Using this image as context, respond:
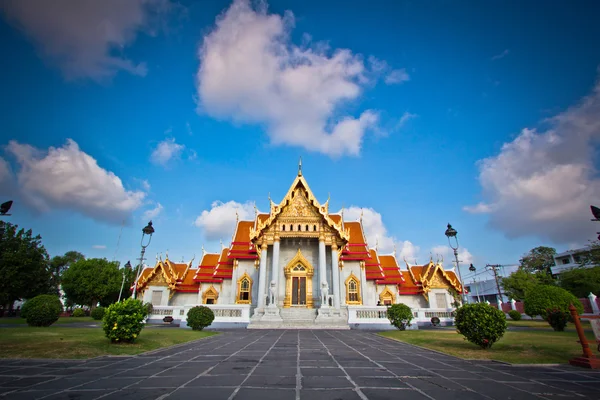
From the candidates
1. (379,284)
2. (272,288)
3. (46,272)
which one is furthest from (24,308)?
(379,284)

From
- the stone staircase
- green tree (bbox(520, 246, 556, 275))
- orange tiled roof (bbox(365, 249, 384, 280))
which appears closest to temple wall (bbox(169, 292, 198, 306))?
the stone staircase

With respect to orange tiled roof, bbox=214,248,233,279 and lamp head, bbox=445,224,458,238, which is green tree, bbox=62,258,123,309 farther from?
lamp head, bbox=445,224,458,238

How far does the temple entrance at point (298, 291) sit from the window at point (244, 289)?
173 inches

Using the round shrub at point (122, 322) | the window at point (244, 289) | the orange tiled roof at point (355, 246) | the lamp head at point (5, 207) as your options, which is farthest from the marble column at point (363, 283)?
the lamp head at point (5, 207)

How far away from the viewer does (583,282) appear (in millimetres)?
34781

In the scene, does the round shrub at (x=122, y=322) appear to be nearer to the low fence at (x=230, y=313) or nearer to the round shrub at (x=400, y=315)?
the low fence at (x=230, y=313)

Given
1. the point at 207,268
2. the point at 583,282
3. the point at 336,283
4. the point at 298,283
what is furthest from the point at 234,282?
the point at 583,282

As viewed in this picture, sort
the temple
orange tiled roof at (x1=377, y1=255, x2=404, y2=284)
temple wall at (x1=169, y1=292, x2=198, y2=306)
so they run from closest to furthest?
the temple → orange tiled roof at (x1=377, y1=255, x2=404, y2=284) → temple wall at (x1=169, y1=292, x2=198, y2=306)

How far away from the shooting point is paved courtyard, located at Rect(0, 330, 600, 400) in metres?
4.45

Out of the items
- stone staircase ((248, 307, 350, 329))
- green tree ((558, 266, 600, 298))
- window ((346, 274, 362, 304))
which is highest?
green tree ((558, 266, 600, 298))

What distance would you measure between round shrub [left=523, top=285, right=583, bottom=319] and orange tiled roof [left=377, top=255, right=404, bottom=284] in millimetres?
11921

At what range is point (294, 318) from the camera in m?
22.5

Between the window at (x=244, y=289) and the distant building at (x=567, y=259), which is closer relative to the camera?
the window at (x=244, y=289)

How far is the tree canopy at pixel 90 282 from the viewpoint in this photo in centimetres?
4122
